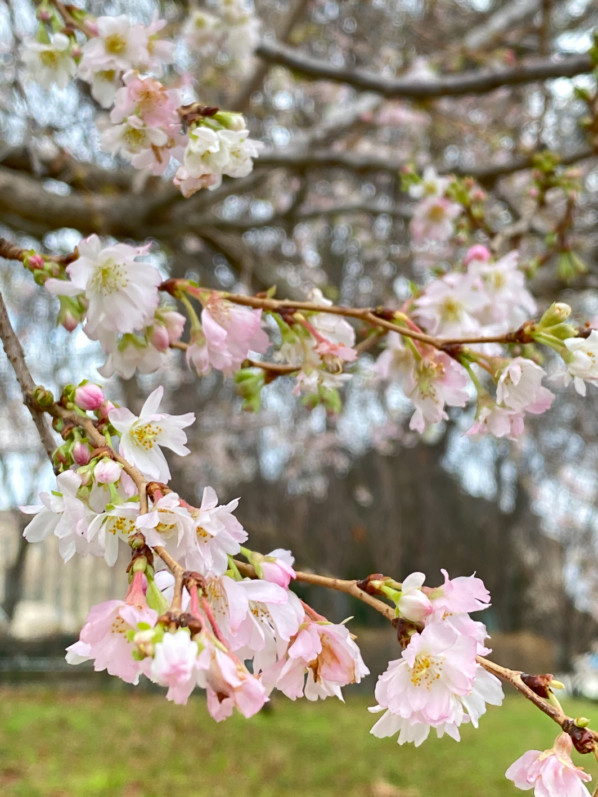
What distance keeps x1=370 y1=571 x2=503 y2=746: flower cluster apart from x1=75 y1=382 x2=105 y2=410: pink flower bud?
303 millimetres

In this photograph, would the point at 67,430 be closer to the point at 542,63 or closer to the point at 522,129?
the point at 542,63

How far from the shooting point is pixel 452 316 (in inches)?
41.7

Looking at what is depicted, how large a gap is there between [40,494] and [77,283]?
10.0 inches

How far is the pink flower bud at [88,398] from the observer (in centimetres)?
64

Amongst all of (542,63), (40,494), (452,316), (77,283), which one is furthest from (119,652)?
(542,63)

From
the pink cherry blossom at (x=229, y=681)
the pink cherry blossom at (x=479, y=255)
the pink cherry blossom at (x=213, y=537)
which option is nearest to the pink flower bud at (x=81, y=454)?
the pink cherry blossom at (x=213, y=537)

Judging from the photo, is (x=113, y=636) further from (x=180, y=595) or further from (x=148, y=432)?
(x=148, y=432)

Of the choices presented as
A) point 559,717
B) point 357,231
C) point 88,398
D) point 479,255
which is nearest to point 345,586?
point 559,717

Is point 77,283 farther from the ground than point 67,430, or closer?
farther from the ground

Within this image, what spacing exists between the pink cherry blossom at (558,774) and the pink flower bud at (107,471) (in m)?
0.36

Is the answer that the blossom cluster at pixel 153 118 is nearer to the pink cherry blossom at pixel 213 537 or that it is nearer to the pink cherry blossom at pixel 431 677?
the pink cherry blossom at pixel 213 537

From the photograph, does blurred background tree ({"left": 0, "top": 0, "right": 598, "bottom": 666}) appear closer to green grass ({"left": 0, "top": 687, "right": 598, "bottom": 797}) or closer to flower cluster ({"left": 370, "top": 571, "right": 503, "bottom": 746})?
flower cluster ({"left": 370, "top": 571, "right": 503, "bottom": 746})

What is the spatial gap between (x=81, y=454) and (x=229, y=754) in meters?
3.86

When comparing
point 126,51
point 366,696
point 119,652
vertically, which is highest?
point 126,51
